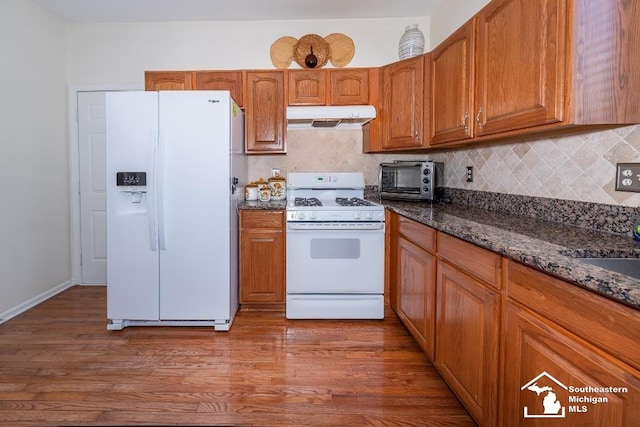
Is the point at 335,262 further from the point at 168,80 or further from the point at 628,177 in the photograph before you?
the point at 168,80

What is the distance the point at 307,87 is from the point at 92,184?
7.70ft

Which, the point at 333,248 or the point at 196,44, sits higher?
the point at 196,44

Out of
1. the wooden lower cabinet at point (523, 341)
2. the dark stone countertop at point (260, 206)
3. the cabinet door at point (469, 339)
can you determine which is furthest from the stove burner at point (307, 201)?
the cabinet door at point (469, 339)

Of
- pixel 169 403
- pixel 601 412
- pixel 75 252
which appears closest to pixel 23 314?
pixel 75 252

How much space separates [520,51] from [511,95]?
185 millimetres

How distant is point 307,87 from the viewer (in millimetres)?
3227

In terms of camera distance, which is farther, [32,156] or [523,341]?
[32,156]

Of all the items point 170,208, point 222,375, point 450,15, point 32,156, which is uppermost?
point 450,15

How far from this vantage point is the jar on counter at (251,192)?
3258mm

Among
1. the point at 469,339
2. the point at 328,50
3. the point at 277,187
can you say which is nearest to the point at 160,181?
the point at 277,187

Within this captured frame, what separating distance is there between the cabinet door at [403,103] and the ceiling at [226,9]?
0.68 meters

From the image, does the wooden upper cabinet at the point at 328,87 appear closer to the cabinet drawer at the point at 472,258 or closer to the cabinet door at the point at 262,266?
the cabinet door at the point at 262,266

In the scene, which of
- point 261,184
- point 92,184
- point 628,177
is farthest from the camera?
point 92,184

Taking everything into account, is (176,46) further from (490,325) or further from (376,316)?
(490,325)
